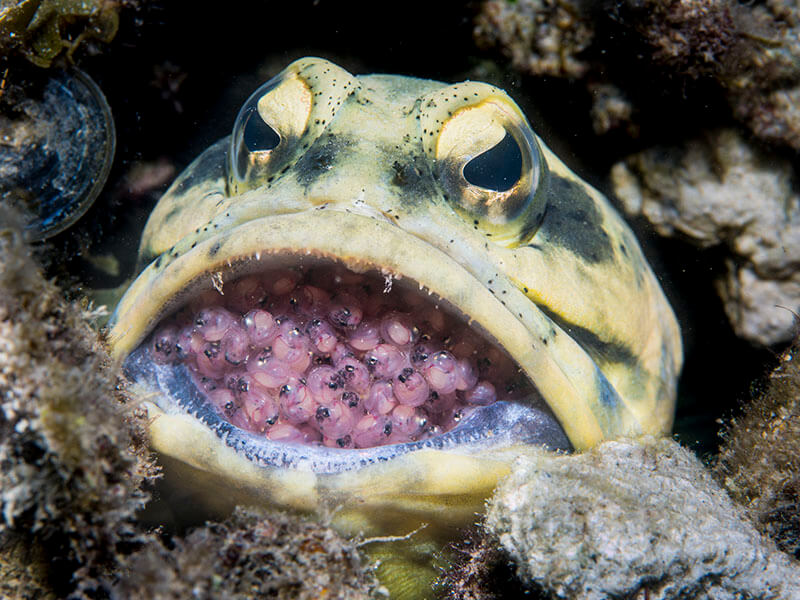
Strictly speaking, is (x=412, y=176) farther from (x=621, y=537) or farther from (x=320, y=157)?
(x=621, y=537)

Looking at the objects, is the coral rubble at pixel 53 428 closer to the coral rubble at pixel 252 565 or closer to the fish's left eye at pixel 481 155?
the coral rubble at pixel 252 565

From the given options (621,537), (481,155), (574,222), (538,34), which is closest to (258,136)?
(481,155)

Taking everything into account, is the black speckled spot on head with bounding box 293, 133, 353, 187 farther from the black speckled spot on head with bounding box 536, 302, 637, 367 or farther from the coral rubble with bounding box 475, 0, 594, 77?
the coral rubble with bounding box 475, 0, 594, 77

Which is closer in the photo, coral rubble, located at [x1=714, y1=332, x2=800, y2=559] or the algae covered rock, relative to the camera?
the algae covered rock

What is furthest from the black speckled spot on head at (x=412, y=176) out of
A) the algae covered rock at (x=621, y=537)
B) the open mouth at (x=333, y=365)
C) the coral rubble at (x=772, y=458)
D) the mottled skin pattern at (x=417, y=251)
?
the coral rubble at (x=772, y=458)

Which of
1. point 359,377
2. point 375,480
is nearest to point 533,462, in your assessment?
point 375,480

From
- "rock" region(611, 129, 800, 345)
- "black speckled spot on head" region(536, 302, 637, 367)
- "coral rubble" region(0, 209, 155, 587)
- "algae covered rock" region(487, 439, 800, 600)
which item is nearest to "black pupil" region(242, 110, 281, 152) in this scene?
"coral rubble" region(0, 209, 155, 587)
